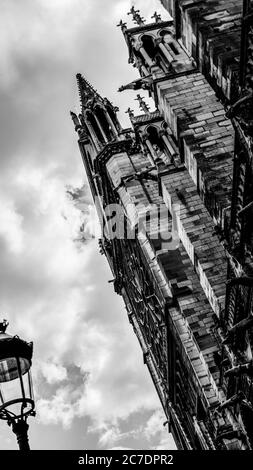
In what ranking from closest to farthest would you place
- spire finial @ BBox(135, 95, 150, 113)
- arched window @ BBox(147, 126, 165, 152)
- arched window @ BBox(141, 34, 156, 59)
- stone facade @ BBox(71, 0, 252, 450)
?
stone facade @ BBox(71, 0, 252, 450) < arched window @ BBox(141, 34, 156, 59) < arched window @ BBox(147, 126, 165, 152) < spire finial @ BBox(135, 95, 150, 113)

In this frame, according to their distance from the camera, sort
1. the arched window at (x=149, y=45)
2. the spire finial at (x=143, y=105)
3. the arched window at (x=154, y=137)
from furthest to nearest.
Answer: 1. the spire finial at (x=143, y=105)
2. the arched window at (x=154, y=137)
3. the arched window at (x=149, y=45)

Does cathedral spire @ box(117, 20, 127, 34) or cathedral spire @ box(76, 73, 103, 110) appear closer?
cathedral spire @ box(117, 20, 127, 34)

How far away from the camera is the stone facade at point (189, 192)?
39.5 feet

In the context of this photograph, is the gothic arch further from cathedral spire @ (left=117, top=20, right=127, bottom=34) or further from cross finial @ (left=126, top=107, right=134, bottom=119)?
cathedral spire @ (left=117, top=20, right=127, bottom=34)

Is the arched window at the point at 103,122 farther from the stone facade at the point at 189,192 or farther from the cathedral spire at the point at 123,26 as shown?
the cathedral spire at the point at 123,26

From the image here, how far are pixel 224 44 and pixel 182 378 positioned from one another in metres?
15.9

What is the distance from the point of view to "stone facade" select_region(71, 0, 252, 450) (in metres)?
12.1

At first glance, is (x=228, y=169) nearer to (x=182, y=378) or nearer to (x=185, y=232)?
(x=185, y=232)

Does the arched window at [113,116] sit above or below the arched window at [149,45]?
above

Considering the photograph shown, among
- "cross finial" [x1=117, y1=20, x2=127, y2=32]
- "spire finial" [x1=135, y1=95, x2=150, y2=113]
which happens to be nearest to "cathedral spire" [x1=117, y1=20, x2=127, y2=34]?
"cross finial" [x1=117, y1=20, x2=127, y2=32]

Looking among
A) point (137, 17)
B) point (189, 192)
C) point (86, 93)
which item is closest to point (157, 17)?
point (137, 17)

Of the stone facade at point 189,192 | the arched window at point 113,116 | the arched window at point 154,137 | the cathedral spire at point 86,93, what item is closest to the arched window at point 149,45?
the stone facade at point 189,192

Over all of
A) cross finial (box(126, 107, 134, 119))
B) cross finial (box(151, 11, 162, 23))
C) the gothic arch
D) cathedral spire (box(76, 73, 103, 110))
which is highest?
cathedral spire (box(76, 73, 103, 110))

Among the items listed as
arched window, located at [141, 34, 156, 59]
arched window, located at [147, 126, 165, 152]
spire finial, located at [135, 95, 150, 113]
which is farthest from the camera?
spire finial, located at [135, 95, 150, 113]
